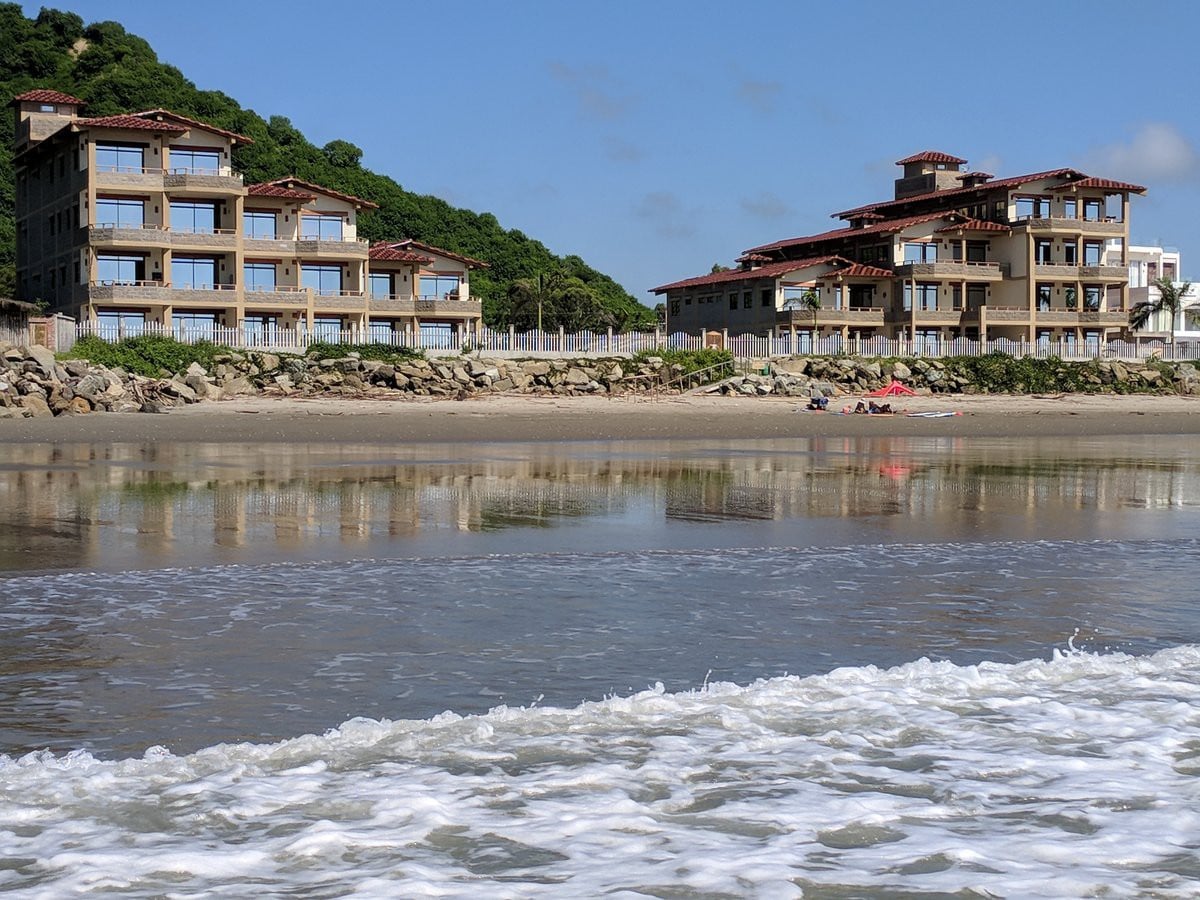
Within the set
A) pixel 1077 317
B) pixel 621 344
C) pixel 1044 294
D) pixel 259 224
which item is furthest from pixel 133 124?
pixel 1077 317

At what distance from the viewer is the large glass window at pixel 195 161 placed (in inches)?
2638

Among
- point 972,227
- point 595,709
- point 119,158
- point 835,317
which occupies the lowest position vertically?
point 595,709

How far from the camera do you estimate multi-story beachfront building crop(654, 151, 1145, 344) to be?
3191 inches

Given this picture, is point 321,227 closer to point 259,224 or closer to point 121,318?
point 259,224

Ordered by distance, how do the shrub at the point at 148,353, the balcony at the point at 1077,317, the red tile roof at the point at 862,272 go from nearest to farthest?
the shrub at the point at 148,353 < the red tile roof at the point at 862,272 < the balcony at the point at 1077,317

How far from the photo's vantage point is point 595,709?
7766mm

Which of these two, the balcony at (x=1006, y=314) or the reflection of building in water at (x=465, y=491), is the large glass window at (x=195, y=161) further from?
the balcony at (x=1006, y=314)

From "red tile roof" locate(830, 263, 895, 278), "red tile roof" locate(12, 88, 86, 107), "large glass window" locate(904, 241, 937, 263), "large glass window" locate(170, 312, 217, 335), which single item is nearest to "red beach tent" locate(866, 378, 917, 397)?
"red tile roof" locate(830, 263, 895, 278)

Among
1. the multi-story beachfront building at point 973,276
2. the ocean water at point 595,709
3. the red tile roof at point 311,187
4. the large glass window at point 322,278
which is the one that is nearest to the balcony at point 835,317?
the multi-story beachfront building at point 973,276

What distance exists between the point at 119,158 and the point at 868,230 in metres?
42.4

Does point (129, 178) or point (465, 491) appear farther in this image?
point (129, 178)

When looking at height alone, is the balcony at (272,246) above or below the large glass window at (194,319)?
above

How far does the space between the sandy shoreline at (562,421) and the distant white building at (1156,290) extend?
57.8 m

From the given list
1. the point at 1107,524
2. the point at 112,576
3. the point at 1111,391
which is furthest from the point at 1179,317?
the point at 112,576
